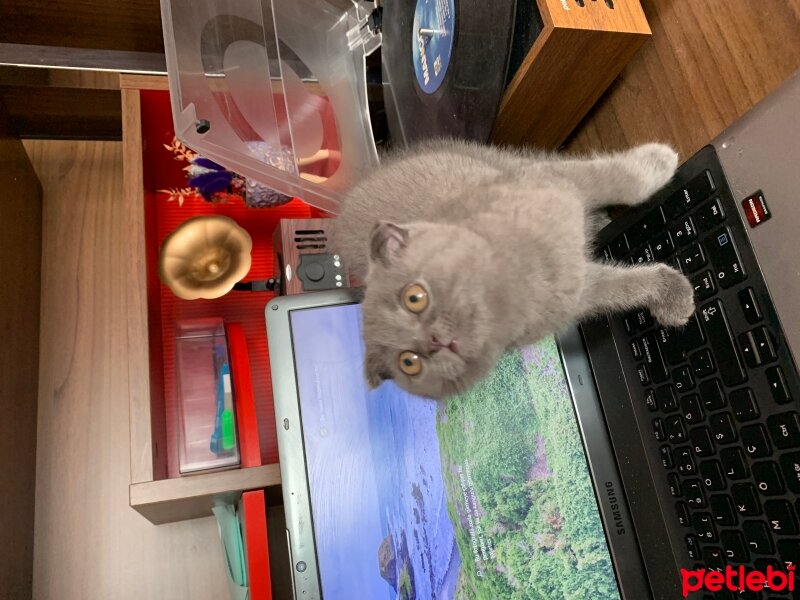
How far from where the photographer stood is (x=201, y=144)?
82cm

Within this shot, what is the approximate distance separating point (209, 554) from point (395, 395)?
1.85 ft

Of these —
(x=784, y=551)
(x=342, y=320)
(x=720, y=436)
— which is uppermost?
(x=342, y=320)

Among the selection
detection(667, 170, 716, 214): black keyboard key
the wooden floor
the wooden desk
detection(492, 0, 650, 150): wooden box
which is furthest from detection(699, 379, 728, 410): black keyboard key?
the wooden floor

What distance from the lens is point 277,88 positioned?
106cm

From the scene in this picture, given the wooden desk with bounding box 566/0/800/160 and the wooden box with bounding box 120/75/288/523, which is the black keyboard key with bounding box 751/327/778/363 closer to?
the wooden desk with bounding box 566/0/800/160

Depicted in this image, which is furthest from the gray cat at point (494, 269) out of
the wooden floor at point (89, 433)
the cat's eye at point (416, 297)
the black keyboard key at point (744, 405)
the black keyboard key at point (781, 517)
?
the wooden floor at point (89, 433)

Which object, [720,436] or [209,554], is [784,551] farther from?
[209,554]

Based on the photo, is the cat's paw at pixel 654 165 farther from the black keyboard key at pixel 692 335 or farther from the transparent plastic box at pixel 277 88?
the transparent plastic box at pixel 277 88

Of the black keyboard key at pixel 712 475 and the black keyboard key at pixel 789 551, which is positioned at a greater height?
the black keyboard key at pixel 712 475

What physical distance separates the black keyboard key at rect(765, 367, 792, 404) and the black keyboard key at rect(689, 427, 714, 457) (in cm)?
9

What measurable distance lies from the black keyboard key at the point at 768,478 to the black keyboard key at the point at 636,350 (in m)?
0.19

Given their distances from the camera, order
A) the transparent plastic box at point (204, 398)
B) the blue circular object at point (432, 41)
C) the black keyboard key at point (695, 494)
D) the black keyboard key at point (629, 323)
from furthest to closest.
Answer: the transparent plastic box at point (204, 398) < the blue circular object at point (432, 41) < the black keyboard key at point (629, 323) < the black keyboard key at point (695, 494)

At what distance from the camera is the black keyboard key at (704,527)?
0.61 metres

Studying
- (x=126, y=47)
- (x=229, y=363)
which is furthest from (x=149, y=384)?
(x=126, y=47)
